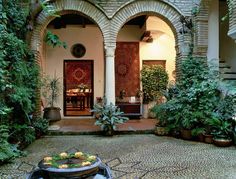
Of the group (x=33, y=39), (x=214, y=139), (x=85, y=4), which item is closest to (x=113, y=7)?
(x=85, y=4)

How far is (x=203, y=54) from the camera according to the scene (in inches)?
314

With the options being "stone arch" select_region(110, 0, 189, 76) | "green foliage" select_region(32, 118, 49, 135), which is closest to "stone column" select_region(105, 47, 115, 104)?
"stone arch" select_region(110, 0, 189, 76)

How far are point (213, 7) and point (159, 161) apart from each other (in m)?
5.03

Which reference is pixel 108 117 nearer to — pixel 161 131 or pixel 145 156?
pixel 161 131

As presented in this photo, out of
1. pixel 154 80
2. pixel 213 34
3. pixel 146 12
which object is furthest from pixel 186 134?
pixel 154 80

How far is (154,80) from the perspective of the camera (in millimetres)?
10516

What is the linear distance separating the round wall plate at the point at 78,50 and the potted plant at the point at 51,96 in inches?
46.3

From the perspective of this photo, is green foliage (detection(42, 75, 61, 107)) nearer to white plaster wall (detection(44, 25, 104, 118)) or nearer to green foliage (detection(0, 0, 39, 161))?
white plaster wall (detection(44, 25, 104, 118))

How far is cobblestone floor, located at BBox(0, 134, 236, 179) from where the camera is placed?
14.6 feet

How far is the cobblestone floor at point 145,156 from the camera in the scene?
14.6ft

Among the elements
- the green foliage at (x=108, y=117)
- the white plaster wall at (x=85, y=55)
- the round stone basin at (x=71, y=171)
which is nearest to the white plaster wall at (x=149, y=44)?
the white plaster wall at (x=85, y=55)

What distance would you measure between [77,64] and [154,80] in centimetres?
304

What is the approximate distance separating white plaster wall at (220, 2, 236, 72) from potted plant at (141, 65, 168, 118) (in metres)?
2.14

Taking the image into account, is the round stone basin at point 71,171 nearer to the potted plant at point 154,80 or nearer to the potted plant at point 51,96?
the potted plant at point 51,96
